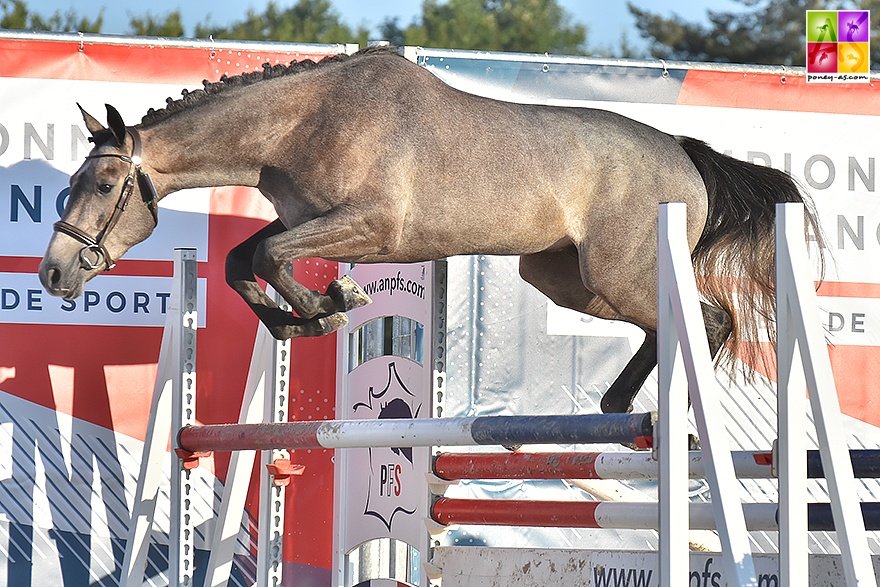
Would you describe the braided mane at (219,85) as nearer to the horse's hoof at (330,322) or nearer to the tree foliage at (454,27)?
the horse's hoof at (330,322)

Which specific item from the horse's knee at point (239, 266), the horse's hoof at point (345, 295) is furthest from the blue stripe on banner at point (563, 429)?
the horse's knee at point (239, 266)

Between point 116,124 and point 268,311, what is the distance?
25.0 inches

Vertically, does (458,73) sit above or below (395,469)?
above

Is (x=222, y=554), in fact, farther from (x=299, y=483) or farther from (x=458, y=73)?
(x=458, y=73)

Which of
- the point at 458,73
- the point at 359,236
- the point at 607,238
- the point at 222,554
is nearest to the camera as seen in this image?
the point at 359,236

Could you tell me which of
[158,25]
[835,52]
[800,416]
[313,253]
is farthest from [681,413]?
[158,25]

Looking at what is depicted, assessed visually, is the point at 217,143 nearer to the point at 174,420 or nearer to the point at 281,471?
the point at 174,420

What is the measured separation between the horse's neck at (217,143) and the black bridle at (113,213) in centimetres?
5

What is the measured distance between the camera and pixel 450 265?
3.90m

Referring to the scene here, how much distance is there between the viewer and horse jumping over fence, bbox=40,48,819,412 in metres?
2.60

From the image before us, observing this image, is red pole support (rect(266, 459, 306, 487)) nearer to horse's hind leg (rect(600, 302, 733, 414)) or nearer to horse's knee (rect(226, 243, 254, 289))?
horse's knee (rect(226, 243, 254, 289))

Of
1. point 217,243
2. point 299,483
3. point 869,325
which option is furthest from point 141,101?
point 869,325

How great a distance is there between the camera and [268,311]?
272 cm

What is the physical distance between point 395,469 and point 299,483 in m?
0.50
